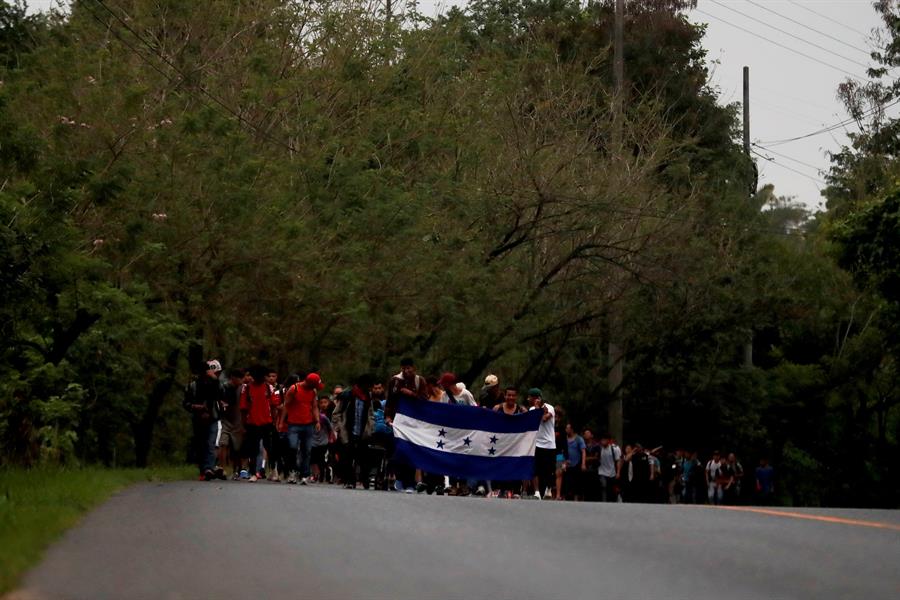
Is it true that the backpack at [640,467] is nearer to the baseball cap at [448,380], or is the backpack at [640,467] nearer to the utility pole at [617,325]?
the utility pole at [617,325]

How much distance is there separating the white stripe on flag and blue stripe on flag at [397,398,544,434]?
6 cm

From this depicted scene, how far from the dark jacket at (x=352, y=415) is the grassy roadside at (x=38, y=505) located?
3.06 m

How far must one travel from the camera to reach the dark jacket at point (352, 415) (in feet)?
82.0

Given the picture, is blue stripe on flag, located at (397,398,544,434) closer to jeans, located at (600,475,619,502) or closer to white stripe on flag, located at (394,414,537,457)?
white stripe on flag, located at (394,414,537,457)

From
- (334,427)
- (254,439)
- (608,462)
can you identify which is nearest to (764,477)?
(608,462)

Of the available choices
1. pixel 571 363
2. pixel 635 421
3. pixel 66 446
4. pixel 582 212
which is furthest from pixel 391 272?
pixel 635 421

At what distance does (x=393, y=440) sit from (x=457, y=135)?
18391mm

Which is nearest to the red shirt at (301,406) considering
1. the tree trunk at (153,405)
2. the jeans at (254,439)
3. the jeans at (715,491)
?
the jeans at (254,439)

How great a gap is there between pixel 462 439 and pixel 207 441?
3.68 meters

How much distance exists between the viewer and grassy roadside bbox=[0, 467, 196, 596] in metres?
11.6

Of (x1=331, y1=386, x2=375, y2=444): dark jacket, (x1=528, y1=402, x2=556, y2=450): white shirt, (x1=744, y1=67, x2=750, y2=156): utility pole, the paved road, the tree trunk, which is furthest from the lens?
(x1=744, y1=67, x2=750, y2=156): utility pole

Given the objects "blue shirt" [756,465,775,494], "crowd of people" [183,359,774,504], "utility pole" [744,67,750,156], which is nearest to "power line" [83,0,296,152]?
"crowd of people" [183,359,774,504]

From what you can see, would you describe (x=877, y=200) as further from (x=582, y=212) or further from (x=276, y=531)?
(x=276, y=531)

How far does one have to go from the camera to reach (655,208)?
44469mm
